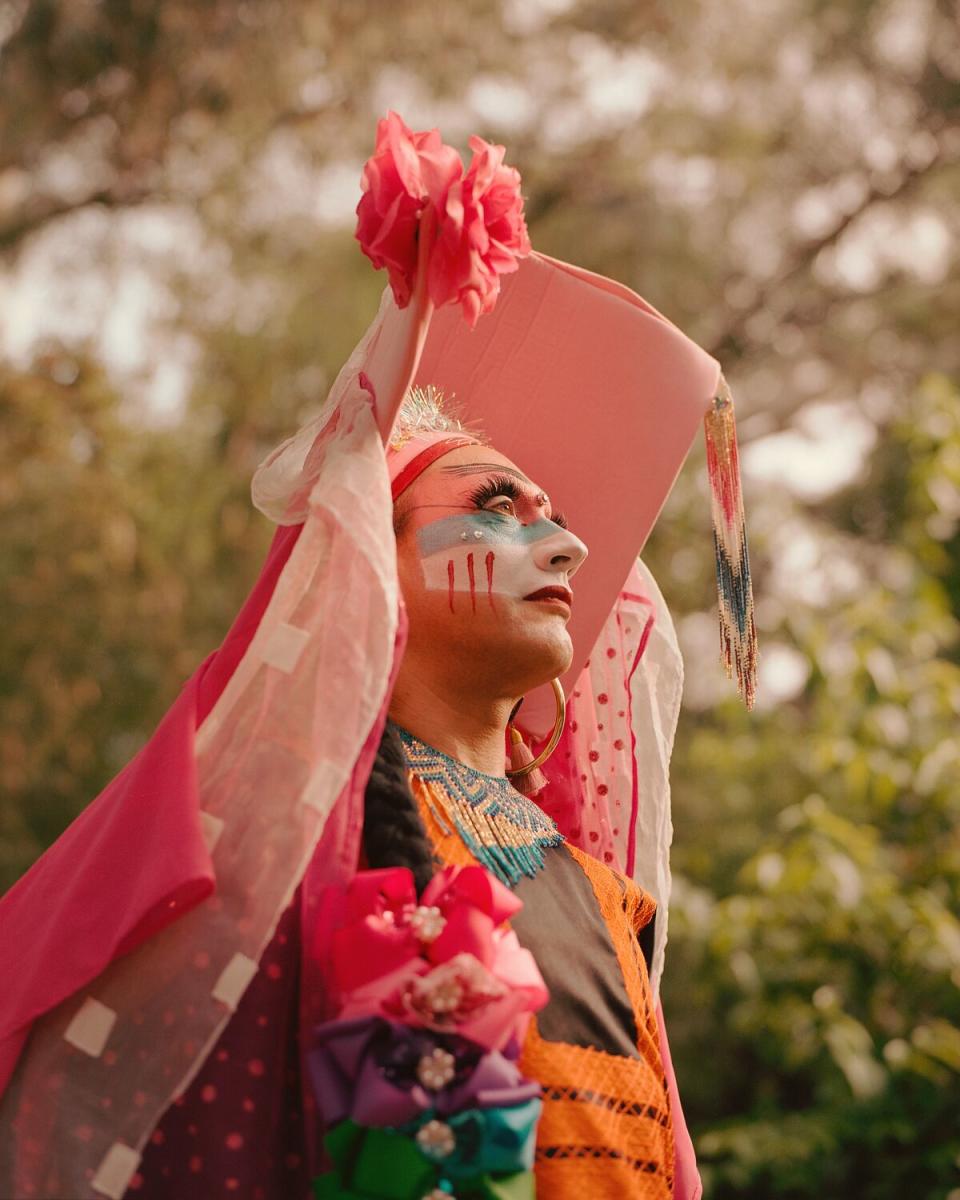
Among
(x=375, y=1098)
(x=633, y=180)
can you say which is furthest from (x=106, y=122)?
(x=375, y=1098)

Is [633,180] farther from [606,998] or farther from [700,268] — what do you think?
[606,998]

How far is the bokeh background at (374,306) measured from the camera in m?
6.02

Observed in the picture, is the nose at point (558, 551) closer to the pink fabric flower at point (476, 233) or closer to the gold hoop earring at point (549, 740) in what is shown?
the gold hoop earring at point (549, 740)

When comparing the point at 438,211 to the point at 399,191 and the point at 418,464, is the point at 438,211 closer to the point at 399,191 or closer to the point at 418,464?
the point at 399,191

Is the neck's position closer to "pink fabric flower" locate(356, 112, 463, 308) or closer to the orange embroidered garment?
the orange embroidered garment

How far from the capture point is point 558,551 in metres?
2.07

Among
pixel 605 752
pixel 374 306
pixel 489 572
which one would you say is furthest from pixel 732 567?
pixel 374 306

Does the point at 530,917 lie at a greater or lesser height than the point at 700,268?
lesser

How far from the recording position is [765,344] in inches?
306

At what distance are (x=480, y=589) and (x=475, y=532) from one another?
0.30 ft

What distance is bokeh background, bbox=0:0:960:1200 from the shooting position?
602 centimetres

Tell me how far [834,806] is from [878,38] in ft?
12.5

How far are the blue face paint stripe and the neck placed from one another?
8.2 inches

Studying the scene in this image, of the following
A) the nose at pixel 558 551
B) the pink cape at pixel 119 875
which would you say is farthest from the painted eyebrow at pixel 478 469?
the pink cape at pixel 119 875
